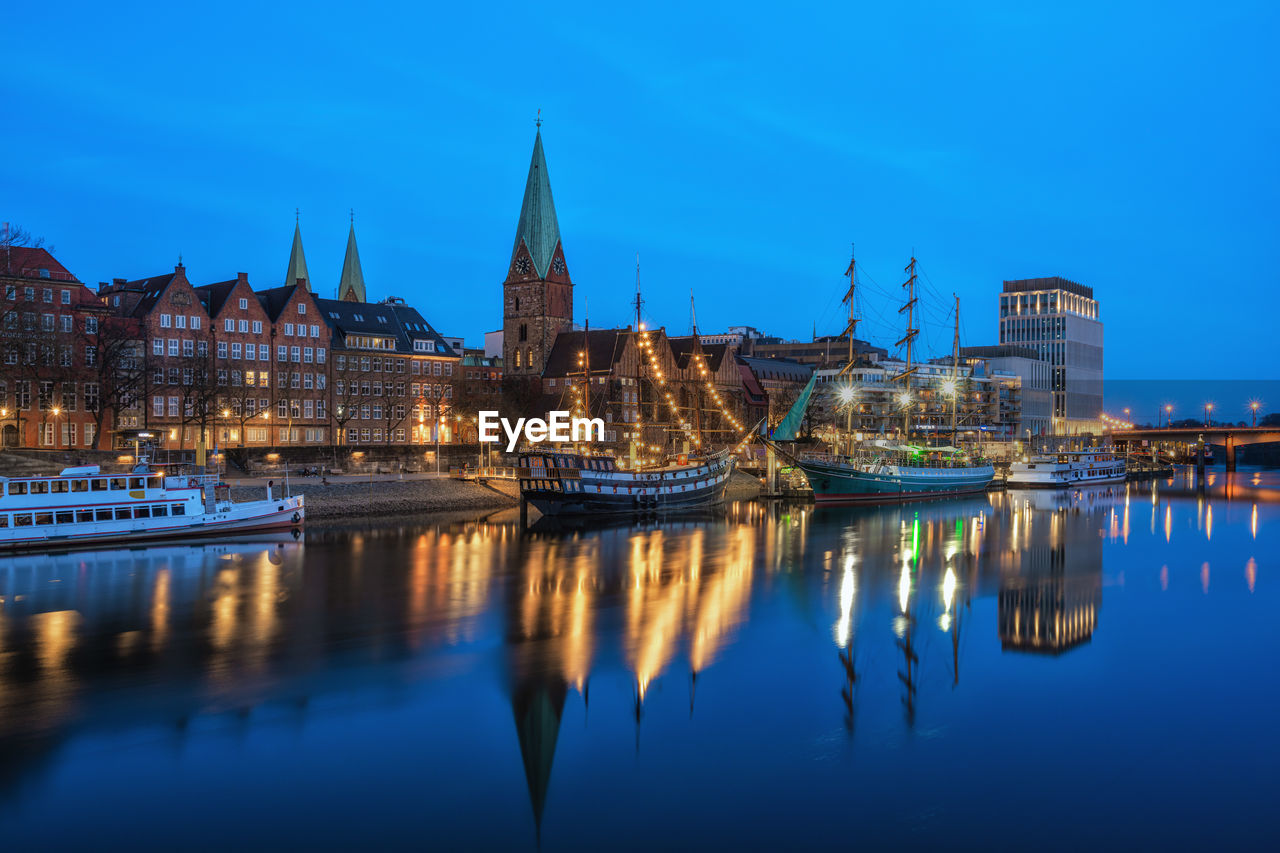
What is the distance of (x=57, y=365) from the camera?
6688 centimetres

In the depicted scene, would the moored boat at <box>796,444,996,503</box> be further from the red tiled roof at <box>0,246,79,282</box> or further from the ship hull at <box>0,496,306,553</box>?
the red tiled roof at <box>0,246,79,282</box>

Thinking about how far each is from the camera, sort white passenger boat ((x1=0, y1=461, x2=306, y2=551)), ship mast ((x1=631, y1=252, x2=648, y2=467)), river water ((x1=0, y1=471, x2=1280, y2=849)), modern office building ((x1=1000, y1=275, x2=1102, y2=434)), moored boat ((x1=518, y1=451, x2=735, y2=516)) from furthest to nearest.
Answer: modern office building ((x1=1000, y1=275, x2=1102, y2=434)) → ship mast ((x1=631, y1=252, x2=648, y2=467)) → moored boat ((x1=518, y1=451, x2=735, y2=516)) → white passenger boat ((x1=0, y1=461, x2=306, y2=551)) → river water ((x1=0, y1=471, x2=1280, y2=849))

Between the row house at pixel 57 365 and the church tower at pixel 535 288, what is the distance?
46783mm

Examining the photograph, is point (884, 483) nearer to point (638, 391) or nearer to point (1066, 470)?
point (638, 391)

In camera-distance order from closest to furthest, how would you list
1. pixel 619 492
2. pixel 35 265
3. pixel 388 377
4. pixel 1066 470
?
1. pixel 619 492
2. pixel 35 265
3. pixel 388 377
4. pixel 1066 470

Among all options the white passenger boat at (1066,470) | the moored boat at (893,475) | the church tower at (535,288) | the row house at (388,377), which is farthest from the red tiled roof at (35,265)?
the white passenger boat at (1066,470)

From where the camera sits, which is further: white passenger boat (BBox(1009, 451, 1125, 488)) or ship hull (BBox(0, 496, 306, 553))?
white passenger boat (BBox(1009, 451, 1125, 488))

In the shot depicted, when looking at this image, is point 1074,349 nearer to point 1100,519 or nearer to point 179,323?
point 1100,519

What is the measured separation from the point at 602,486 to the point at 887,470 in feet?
93.7

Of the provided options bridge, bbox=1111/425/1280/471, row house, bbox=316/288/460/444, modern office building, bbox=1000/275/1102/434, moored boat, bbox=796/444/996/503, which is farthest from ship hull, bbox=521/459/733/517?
modern office building, bbox=1000/275/1102/434

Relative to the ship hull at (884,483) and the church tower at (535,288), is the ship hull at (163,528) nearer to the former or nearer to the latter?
the ship hull at (884,483)

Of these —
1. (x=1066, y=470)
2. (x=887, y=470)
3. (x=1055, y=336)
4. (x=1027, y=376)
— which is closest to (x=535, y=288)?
(x=887, y=470)

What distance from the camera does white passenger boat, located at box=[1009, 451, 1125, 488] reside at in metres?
104

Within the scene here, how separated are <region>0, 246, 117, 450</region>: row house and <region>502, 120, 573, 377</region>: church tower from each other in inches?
1842
